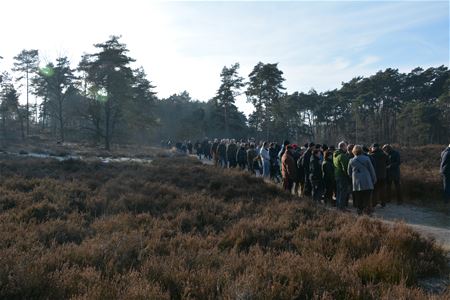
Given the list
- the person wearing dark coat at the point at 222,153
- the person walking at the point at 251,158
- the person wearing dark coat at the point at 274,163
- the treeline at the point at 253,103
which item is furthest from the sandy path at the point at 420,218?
the treeline at the point at 253,103

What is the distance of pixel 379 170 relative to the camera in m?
11.7

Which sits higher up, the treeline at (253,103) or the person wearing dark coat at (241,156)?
the treeline at (253,103)

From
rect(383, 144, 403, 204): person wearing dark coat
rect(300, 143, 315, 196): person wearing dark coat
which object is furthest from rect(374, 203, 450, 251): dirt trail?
rect(300, 143, 315, 196): person wearing dark coat

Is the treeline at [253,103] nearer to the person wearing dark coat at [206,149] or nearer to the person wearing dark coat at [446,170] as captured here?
the person wearing dark coat at [206,149]

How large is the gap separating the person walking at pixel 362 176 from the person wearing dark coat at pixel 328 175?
1394mm

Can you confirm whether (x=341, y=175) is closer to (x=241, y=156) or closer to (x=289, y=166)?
(x=289, y=166)

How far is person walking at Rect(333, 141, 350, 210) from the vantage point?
10.7 meters

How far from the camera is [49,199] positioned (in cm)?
1062

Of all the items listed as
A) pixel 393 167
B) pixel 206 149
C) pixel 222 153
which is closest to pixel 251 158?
pixel 222 153

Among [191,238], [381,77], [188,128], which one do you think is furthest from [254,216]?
[188,128]

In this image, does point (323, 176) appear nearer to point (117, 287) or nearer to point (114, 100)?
point (117, 287)

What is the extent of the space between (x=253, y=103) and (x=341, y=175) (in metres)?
49.0

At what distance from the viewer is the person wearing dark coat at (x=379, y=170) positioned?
1169 centimetres

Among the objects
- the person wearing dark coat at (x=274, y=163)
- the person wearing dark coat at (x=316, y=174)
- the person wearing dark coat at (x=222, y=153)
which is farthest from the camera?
the person wearing dark coat at (x=222, y=153)
